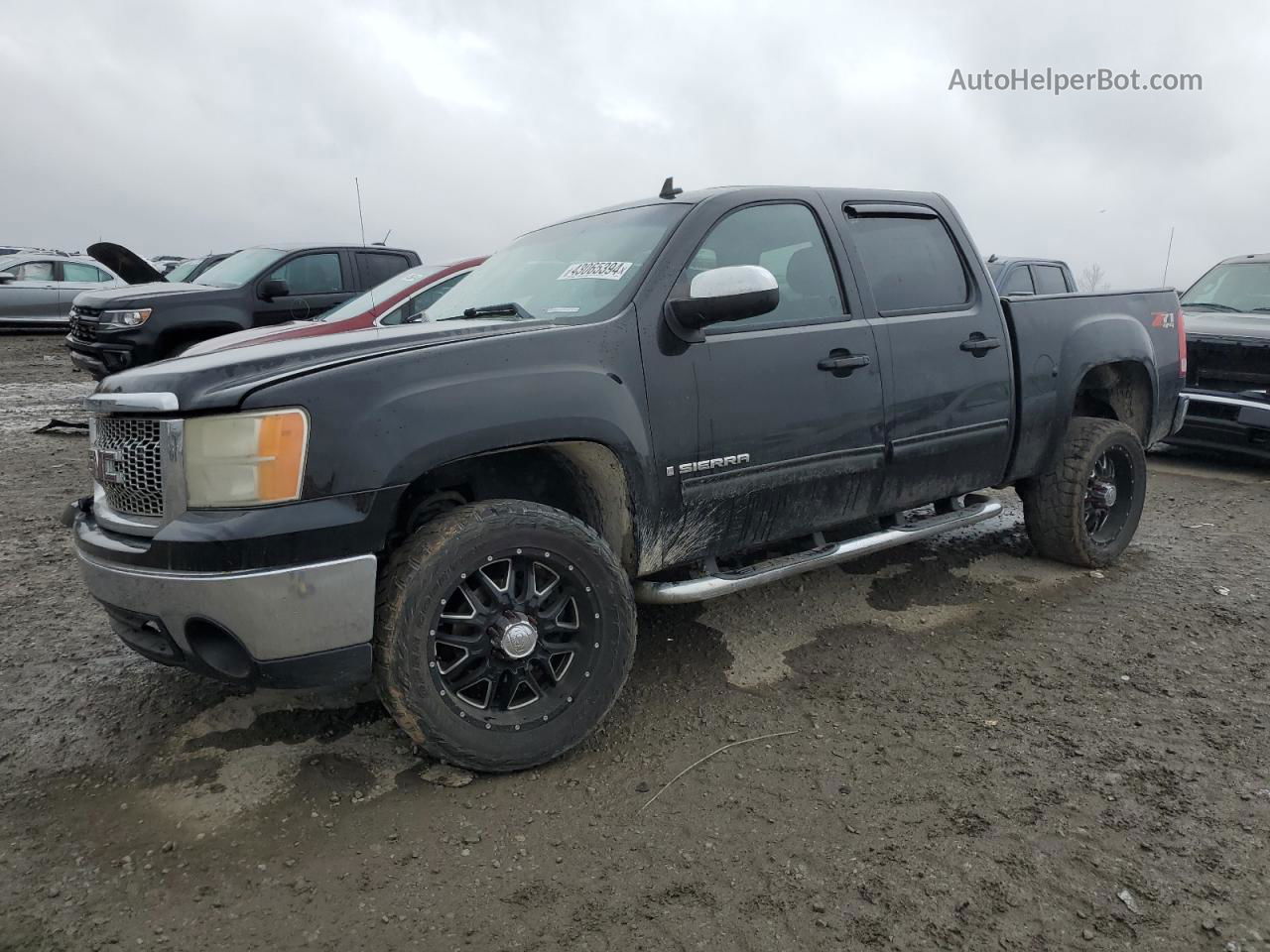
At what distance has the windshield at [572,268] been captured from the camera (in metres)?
3.07

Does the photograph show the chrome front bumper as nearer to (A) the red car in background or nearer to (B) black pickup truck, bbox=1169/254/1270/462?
(A) the red car in background

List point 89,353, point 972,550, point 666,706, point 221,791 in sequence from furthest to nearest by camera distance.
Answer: point 89,353 < point 972,550 < point 666,706 < point 221,791

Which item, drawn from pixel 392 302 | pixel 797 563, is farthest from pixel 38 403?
pixel 797 563

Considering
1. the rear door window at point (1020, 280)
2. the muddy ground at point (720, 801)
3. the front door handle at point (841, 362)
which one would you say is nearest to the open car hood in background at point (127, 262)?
the muddy ground at point (720, 801)

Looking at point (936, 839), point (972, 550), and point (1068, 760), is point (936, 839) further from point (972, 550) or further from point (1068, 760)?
point (972, 550)

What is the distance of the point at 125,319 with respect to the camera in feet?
26.9

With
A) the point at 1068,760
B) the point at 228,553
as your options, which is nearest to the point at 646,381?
the point at 228,553

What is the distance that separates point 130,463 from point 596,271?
162 cm

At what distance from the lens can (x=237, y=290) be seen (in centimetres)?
853

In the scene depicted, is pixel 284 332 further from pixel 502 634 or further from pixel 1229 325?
pixel 1229 325

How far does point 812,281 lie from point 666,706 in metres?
1.70

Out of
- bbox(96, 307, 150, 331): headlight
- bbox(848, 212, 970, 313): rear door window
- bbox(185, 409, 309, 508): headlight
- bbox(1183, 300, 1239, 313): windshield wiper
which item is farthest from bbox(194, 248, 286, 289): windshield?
bbox(1183, 300, 1239, 313): windshield wiper

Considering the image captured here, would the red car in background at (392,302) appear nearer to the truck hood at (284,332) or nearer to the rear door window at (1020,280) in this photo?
the truck hood at (284,332)

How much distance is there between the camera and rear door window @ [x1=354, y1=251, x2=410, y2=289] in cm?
926
